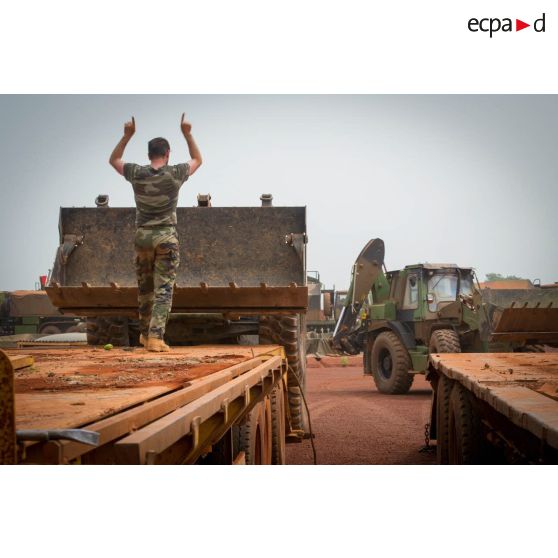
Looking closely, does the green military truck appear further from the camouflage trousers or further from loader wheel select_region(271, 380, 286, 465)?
the camouflage trousers

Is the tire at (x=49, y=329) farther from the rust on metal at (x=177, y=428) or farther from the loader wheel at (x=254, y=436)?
the rust on metal at (x=177, y=428)

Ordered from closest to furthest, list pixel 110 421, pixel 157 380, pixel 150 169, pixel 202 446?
pixel 110 421
pixel 202 446
pixel 157 380
pixel 150 169

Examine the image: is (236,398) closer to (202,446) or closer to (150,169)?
(202,446)

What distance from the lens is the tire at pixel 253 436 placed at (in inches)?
171

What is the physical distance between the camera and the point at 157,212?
212 inches

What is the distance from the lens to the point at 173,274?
5441mm

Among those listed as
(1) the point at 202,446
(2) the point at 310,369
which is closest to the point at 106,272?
(1) the point at 202,446

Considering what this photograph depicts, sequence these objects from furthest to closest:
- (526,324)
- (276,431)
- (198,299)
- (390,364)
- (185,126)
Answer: (390,364) → (526,324) → (198,299) → (276,431) → (185,126)

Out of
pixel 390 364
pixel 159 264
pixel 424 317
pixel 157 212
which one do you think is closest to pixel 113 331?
pixel 159 264

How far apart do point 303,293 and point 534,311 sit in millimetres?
4903

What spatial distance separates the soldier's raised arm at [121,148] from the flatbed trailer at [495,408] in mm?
2601

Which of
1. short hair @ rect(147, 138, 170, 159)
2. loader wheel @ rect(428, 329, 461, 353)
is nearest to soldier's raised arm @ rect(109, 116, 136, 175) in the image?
short hair @ rect(147, 138, 170, 159)

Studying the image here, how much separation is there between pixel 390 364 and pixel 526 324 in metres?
3.57

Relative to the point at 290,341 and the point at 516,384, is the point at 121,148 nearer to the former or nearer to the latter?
the point at 290,341
